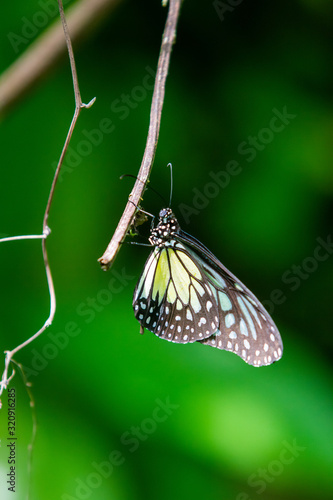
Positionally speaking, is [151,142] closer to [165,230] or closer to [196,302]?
[165,230]

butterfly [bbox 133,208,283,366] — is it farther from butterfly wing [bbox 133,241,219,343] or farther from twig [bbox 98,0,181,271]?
twig [bbox 98,0,181,271]

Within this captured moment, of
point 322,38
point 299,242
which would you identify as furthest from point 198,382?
point 322,38

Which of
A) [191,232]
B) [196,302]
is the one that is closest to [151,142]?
[196,302]

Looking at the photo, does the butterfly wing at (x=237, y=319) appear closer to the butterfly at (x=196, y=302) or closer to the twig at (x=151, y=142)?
the butterfly at (x=196, y=302)

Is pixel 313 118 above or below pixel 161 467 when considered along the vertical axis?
above

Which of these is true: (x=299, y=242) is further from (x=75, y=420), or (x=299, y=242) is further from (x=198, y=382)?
(x=75, y=420)

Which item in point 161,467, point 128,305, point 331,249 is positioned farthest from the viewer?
point 331,249

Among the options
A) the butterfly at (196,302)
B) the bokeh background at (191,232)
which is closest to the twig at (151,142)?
the butterfly at (196,302)
